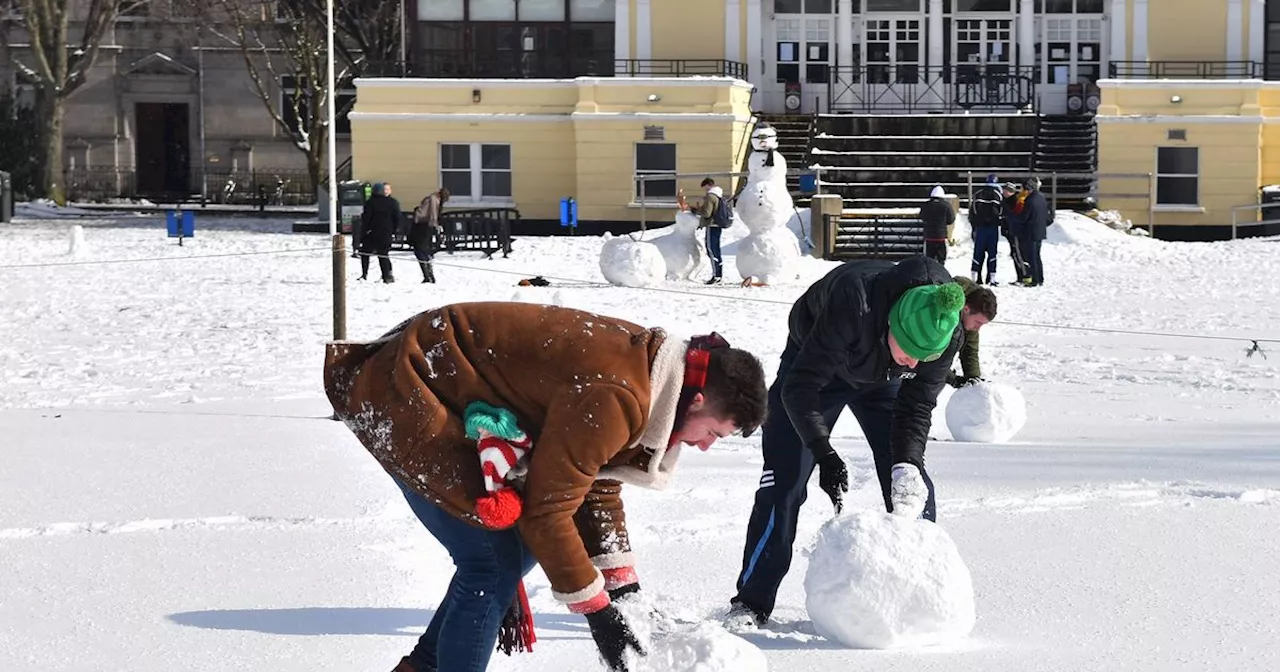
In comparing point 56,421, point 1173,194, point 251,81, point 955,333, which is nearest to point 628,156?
point 1173,194

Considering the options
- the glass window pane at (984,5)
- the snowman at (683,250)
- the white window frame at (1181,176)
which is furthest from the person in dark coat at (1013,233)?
the glass window pane at (984,5)

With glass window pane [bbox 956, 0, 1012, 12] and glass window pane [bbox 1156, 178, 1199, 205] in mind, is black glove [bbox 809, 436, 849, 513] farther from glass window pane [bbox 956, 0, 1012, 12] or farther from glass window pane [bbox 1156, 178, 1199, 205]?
glass window pane [bbox 956, 0, 1012, 12]

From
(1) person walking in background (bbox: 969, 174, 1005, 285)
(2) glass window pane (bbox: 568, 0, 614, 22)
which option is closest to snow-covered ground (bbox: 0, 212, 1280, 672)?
(1) person walking in background (bbox: 969, 174, 1005, 285)

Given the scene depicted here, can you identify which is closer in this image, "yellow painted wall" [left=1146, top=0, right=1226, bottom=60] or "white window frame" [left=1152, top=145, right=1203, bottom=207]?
"white window frame" [left=1152, top=145, right=1203, bottom=207]

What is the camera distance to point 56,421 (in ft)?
36.4

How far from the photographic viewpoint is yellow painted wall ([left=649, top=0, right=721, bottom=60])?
34312 millimetres

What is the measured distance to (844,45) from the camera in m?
35.5

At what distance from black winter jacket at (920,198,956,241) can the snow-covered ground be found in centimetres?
549

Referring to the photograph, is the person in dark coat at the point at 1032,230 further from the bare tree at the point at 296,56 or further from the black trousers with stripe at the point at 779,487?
the bare tree at the point at 296,56

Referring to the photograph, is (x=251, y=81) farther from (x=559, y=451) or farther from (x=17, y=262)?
(x=559, y=451)

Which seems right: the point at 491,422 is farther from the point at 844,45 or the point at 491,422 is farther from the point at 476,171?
the point at 844,45

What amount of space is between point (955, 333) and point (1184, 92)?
91.7 feet

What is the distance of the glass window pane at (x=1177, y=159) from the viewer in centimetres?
3244

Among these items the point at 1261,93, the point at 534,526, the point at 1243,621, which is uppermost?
the point at 1261,93
